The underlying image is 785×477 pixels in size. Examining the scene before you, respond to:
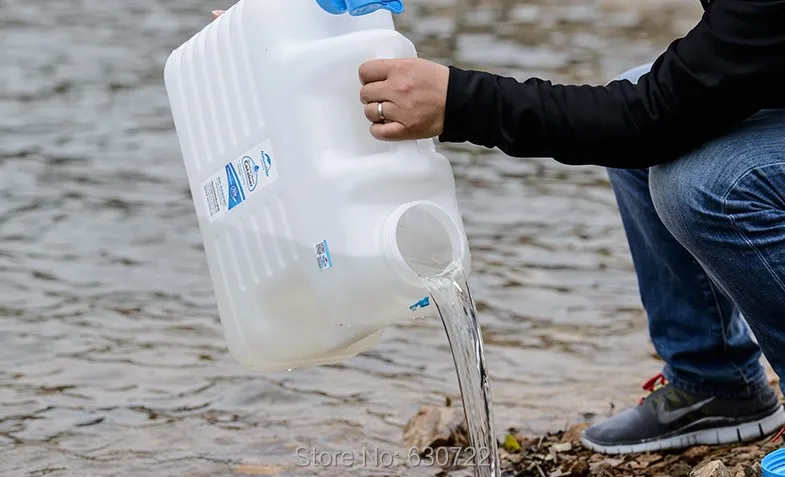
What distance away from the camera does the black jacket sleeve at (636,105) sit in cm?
205

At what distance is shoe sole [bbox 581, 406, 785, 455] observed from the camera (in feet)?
9.11

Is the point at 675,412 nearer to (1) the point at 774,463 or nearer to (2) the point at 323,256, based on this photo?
(1) the point at 774,463

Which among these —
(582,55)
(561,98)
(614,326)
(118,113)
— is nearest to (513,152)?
(561,98)

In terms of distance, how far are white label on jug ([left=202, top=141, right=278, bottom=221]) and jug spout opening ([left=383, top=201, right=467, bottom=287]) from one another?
0.27 meters

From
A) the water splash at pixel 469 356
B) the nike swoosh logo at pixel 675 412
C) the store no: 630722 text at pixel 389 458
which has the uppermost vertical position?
the water splash at pixel 469 356

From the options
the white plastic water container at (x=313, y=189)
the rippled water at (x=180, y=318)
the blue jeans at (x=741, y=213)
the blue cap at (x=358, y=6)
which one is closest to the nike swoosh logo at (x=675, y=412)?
the rippled water at (x=180, y=318)

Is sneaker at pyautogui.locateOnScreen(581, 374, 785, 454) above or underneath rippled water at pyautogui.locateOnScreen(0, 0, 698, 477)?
underneath

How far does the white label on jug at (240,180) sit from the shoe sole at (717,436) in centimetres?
109

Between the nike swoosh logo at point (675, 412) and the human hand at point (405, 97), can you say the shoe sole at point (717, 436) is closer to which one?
the nike swoosh logo at point (675, 412)

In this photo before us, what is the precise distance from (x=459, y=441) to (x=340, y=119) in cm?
110

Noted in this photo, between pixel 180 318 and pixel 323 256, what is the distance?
2130 millimetres

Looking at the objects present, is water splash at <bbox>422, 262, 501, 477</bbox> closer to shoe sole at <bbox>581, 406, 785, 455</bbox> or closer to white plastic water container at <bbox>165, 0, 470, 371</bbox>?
white plastic water container at <bbox>165, 0, 470, 371</bbox>

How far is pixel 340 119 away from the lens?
2.22 meters

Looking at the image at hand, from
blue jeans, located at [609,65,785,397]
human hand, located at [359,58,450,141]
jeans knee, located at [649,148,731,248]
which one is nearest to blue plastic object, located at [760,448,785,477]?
blue jeans, located at [609,65,785,397]
